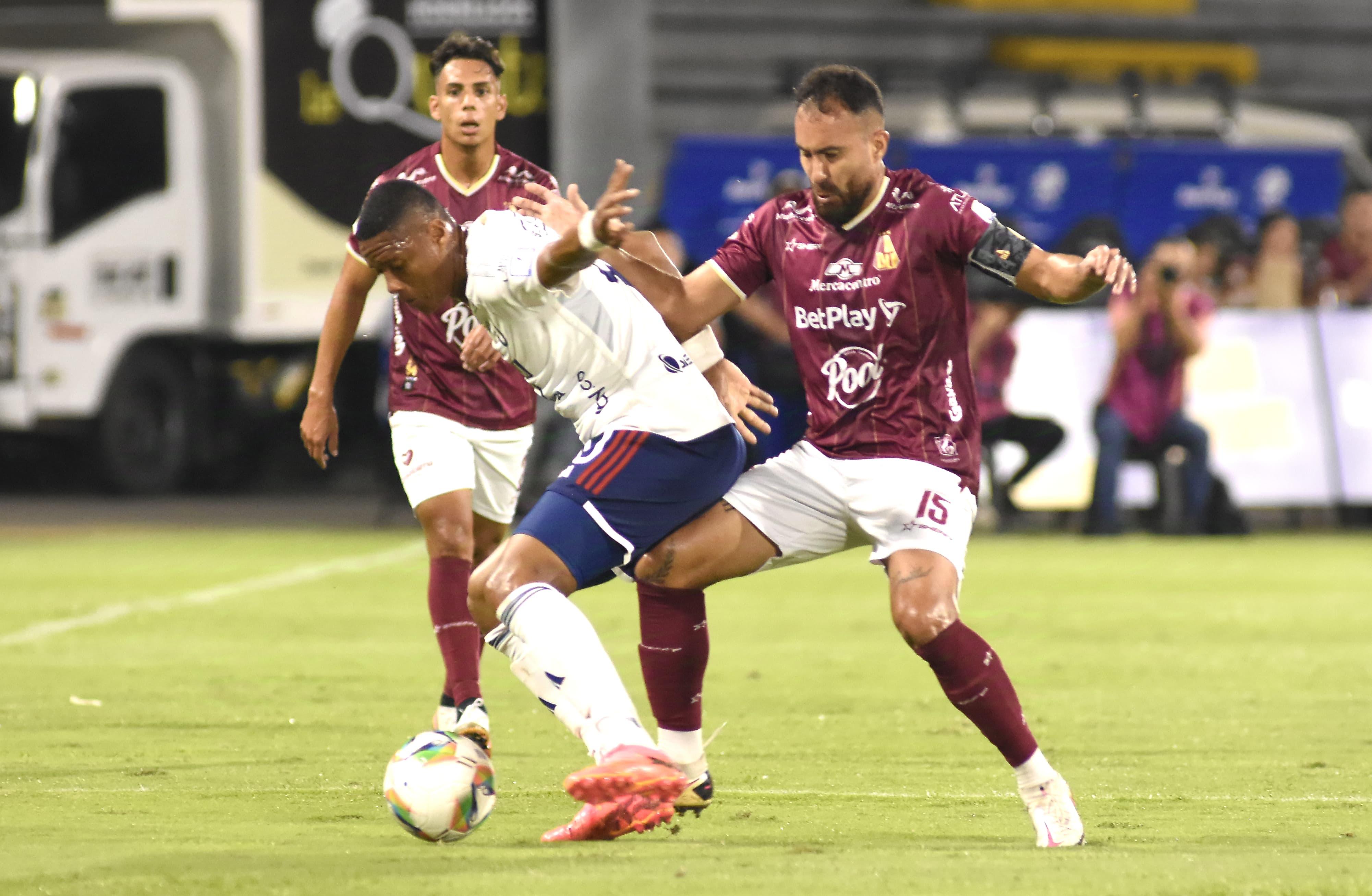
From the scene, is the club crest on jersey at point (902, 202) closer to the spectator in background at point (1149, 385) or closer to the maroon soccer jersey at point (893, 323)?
the maroon soccer jersey at point (893, 323)

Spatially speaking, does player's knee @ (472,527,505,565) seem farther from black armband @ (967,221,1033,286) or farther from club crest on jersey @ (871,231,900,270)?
black armband @ (967,221,1033,286)

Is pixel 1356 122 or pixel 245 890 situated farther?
pixel 1356 122

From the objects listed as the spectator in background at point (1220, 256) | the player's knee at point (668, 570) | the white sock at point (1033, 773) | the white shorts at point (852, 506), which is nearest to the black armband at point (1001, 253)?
the white shorts at point (852, 506)

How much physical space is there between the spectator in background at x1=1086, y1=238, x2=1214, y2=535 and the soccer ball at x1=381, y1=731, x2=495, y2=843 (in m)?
10.2

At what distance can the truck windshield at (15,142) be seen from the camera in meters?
17.6

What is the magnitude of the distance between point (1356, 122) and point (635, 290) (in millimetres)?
21258

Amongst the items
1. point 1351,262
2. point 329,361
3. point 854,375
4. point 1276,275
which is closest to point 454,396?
point 329,361

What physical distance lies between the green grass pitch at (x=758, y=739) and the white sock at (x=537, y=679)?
0.95ft

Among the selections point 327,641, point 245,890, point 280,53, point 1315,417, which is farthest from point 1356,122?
point 245,890

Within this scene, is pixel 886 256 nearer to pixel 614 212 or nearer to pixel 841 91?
pixel 841 91

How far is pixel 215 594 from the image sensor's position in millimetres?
11922

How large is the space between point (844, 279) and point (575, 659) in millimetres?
1324

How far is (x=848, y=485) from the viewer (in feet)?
19.0

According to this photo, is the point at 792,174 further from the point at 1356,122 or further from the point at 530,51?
the point at 1356,122
